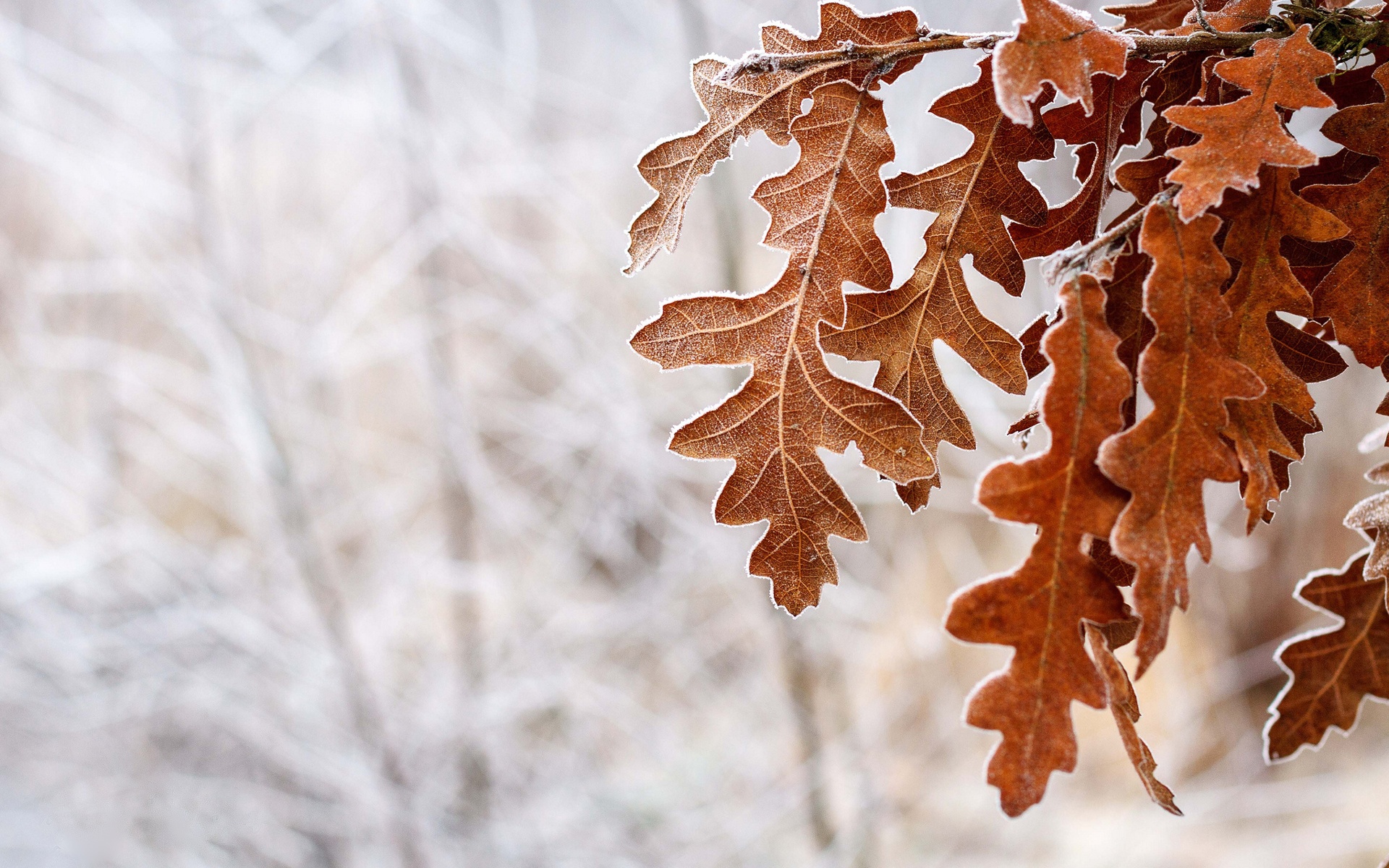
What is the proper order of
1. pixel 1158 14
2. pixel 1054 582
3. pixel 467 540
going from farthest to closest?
pixel 467 540
pixel 1158 14
pixel 1054 582

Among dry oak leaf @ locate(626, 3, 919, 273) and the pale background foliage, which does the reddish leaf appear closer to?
dry oak leaf @ locate(626, 3, 919, 273)

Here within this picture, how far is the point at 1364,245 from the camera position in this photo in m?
0.34

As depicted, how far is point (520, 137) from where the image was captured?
1747 mm

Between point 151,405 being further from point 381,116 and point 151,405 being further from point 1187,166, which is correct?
point 1187,166

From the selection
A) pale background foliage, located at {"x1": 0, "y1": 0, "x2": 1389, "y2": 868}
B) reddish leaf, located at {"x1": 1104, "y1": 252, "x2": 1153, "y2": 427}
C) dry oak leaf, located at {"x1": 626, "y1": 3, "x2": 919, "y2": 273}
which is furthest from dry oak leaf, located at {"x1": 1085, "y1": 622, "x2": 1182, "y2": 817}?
pale background foliage, located at {"x1": 0, "y1": 0, "x2": 1389, "y2": 868}

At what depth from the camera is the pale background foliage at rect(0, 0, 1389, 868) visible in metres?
1.62

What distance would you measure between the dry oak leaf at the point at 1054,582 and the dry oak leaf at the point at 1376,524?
17cm

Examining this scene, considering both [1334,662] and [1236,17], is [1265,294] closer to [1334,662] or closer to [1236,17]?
[1236,17]

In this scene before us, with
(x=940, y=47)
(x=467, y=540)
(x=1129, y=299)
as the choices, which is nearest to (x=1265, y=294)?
(x=1129, y=299)

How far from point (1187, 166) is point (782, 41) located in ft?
0.50

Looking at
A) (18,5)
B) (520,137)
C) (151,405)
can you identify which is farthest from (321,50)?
(151,405)

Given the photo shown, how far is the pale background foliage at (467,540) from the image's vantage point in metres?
1.62

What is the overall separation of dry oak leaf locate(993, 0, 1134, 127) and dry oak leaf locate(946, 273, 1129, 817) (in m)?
0.06

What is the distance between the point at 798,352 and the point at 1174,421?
134mm
